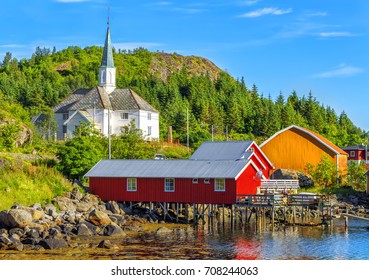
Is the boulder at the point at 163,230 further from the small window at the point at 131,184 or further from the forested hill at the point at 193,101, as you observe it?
the forested hill at the point at 193,101

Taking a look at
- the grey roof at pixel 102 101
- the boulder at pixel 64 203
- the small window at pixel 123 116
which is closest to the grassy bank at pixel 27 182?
the boulder at pixel 64 203

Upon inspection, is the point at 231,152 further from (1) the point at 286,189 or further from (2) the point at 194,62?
(2) the point at 194,62

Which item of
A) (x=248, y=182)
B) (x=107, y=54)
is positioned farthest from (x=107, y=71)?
(x=248, y=182)

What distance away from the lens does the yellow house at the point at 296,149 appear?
62719mm

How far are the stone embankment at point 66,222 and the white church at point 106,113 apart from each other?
25593 millimetres

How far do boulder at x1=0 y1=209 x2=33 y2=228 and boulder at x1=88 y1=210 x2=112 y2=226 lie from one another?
4314 millimetres

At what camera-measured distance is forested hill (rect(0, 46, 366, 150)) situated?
90688 millimetres

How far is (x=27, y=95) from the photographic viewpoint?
91.8 meters

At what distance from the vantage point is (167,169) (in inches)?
1848

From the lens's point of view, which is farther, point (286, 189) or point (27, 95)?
point (27, 95)

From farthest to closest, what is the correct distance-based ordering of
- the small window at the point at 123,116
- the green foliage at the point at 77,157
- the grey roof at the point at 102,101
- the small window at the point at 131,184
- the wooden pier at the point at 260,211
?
the small window at the point at 123,116, the grey roof at the point at 102,101, the green foliage at the point at 77,157, the small window at the point at 131,184, the wooden pier at the point at 260,211

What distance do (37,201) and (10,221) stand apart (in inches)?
274

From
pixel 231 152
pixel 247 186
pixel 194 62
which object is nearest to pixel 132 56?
pixel 194 62

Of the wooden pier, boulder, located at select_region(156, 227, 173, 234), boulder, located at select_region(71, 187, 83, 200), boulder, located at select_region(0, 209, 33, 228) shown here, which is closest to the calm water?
boulder, located at select_region(156, 227, 173, 234)
